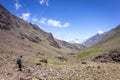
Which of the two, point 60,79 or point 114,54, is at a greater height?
point 114,54

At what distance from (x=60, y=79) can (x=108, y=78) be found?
350 inches

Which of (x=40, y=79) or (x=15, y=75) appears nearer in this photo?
(x=40, y=79)

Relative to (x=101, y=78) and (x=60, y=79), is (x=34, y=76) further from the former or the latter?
(x=101, y=78)

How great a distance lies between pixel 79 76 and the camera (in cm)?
3725

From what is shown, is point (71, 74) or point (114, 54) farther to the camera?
point (114, 54)

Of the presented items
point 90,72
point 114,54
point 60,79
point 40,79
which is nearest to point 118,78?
point 90,72

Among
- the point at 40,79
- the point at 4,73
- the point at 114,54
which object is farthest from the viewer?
the point at 114,54

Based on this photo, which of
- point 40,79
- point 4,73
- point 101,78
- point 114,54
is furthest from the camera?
point 114,54

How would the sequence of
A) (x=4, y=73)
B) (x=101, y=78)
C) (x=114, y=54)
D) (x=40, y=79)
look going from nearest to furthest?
(x=40, y=79) → (x=101, y=78) → (x=4, y=73) → (x=114, y=54)

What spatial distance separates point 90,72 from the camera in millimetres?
41094

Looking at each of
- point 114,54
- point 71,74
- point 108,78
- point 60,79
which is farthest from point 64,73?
point 114,54

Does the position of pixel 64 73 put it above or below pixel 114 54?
below

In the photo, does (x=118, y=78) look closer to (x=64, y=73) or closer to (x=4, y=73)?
(x=64, y=73)

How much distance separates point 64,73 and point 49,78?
198 inches
